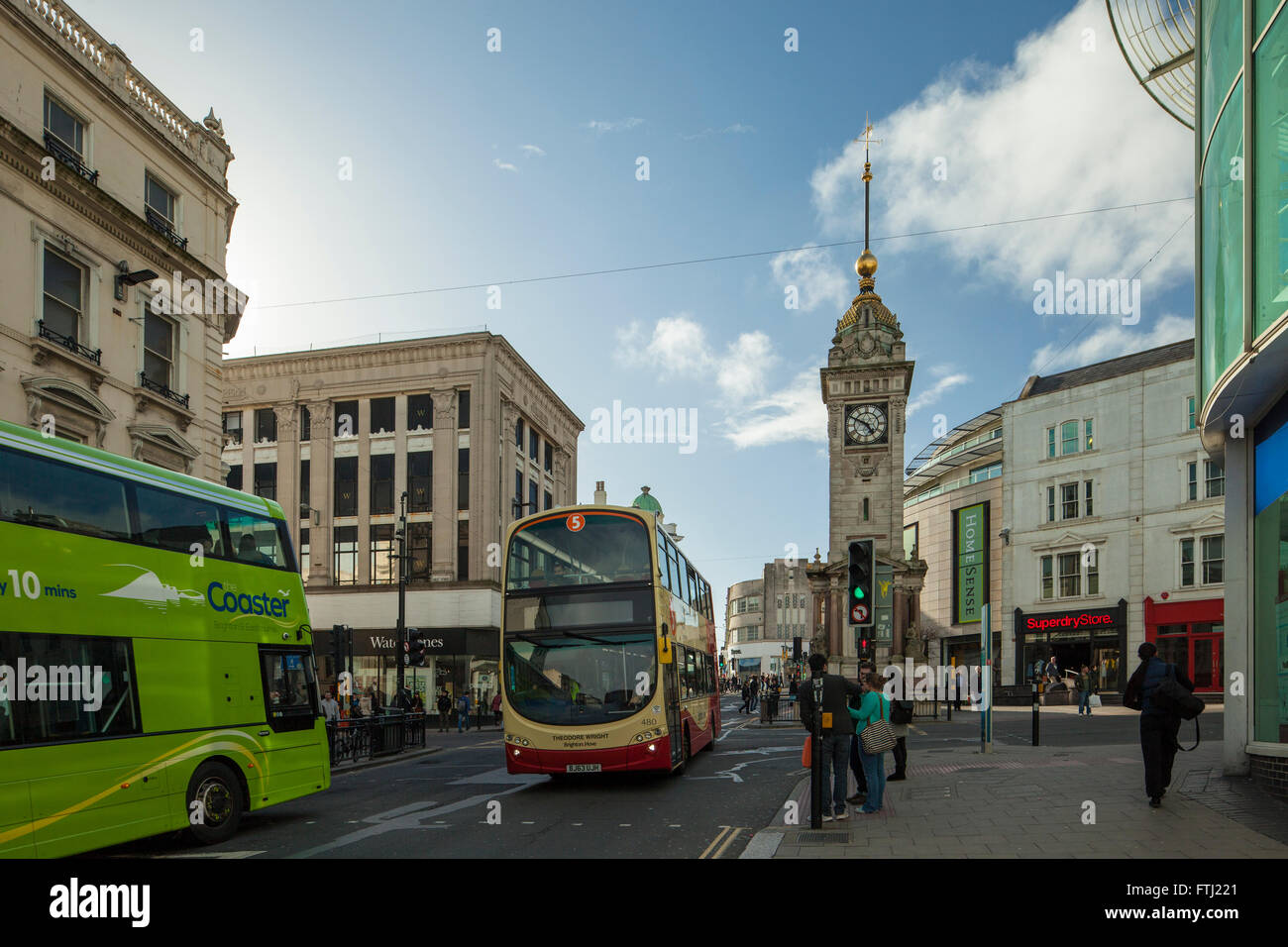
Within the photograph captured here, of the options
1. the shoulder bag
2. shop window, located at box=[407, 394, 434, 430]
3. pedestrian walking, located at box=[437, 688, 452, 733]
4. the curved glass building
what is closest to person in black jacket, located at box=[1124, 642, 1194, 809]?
the curved glass building

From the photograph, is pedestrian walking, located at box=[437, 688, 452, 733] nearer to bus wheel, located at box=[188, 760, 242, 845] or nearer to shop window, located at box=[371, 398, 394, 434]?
shop window, located at box=[371, 398, 394, 434]

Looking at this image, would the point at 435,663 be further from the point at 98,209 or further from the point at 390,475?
the point at 98,209

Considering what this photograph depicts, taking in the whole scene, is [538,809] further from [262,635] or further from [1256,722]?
[1256,722]

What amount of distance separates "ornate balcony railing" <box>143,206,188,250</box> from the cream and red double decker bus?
530 inches

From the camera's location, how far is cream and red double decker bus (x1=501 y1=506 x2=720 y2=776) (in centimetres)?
1387

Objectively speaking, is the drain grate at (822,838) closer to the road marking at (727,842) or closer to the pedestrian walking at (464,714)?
the road marking at (727,842)

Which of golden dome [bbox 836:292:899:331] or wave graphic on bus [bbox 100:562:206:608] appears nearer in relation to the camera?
wave graphic on bus [bbox 100:562:206:608]

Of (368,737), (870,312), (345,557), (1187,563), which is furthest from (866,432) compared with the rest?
(368,737)

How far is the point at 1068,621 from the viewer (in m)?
44.0

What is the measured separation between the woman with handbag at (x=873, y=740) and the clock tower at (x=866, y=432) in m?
42.0

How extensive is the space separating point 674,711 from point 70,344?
14030 millimetres

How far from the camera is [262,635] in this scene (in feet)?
38.0

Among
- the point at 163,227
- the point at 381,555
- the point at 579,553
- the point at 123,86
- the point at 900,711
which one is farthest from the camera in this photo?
the point at 381,555
